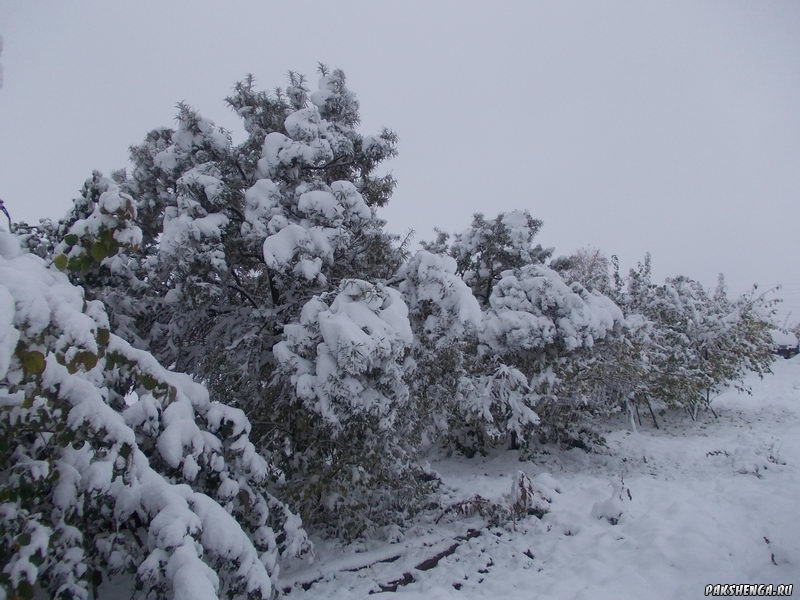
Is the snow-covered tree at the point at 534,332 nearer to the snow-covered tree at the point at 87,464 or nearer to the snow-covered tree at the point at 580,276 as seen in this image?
the snow-covered tree at the point at 580,276

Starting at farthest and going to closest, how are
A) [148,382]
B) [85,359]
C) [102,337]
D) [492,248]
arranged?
[492,248], [148,382], [102,337], [85,359]

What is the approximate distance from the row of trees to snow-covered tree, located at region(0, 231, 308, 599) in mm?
14

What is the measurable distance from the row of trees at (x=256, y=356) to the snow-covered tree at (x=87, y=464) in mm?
14

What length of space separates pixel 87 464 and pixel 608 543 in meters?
5.50

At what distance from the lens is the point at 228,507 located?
3377 millimetres

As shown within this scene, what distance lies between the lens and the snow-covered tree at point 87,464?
201cm

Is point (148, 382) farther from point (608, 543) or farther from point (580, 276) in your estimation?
point (580, 276)

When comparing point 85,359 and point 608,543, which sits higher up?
point 85,359

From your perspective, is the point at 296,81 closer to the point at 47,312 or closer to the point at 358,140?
the point at 358,140

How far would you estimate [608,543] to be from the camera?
5043 millimetres

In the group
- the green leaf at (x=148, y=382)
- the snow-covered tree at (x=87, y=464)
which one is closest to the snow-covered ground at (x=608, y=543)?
the snow-covered tree at (x=87, y=464)

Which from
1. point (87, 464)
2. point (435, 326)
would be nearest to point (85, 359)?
point (87, 464)

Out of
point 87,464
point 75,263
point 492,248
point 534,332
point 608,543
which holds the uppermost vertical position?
point 492,248

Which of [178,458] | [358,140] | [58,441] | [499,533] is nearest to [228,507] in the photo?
[178,458]
